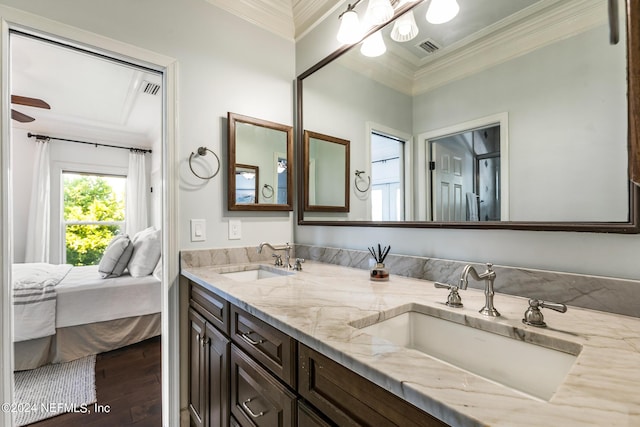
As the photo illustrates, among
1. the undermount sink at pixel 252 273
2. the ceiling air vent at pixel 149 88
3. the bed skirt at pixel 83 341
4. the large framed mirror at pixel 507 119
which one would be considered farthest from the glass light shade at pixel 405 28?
the bed skirt at pixel 83 341

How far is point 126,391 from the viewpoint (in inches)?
75.0

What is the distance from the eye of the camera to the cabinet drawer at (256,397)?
2.55 feet

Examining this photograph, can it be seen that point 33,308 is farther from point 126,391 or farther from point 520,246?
point 520,246

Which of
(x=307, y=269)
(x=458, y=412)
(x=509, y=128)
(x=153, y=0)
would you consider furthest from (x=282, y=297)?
(x=153, y=0)

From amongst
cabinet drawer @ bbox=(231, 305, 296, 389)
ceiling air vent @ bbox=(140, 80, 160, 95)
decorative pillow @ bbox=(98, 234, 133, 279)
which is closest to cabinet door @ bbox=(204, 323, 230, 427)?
cabinet drawer @ bbox=(231, 305, 296, 389)

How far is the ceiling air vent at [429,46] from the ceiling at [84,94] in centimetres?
153

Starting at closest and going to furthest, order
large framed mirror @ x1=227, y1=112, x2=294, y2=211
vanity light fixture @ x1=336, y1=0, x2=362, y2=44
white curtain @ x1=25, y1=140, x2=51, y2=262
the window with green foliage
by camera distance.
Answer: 1. vanity light fixture @ x1=336, y1=0, x2=362, y2=44
2. large framed mirror @ x1=227, y1=112, x2=294, y2=211
3. white curtain @ x1=25, y1=140, x2=51, y2=262
4. the window with green foliage

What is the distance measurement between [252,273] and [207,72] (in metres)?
1.23

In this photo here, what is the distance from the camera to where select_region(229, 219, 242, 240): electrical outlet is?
1.75m

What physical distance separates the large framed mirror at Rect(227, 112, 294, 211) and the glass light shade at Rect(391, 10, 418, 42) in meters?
0.87

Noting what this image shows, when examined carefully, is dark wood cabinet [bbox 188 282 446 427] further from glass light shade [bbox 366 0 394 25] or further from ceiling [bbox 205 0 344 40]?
ceiling [bbox 205 0 344 40]

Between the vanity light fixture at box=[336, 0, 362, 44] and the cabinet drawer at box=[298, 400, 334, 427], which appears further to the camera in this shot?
the vanity light fixture at box=[336, 0, 362, 44]

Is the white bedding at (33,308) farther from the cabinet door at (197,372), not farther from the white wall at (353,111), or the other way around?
the white wall at (353,111)

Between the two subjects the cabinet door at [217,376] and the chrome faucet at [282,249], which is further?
the chrome faucet at [282,249]
